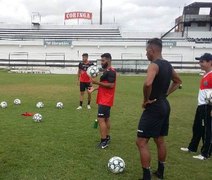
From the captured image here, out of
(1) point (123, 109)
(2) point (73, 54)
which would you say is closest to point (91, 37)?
(2) point (73, 54)

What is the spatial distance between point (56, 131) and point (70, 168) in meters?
3.08

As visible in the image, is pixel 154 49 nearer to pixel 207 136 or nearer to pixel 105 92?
pixel 105 92

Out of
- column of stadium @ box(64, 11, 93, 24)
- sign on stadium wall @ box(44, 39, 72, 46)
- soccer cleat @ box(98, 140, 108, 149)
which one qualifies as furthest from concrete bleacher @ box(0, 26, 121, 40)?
soccer cleat @ box(98, 140, 108, 149)

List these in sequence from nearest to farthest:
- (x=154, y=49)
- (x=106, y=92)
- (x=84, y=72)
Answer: (x=154, y=49) → (x=106, y=92) → (x=84, y=72)

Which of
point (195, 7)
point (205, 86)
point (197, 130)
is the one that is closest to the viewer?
point (205, 86)

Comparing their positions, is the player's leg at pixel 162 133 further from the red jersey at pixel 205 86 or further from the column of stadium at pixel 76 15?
the column of stadium at pixel 76 15

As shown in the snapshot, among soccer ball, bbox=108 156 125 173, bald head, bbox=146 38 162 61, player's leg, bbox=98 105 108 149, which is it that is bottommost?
soccer ball, bbox=108 156 125 173

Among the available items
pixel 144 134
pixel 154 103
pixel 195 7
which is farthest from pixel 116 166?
pixel 195 7

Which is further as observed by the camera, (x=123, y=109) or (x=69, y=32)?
(x=69, y=32)

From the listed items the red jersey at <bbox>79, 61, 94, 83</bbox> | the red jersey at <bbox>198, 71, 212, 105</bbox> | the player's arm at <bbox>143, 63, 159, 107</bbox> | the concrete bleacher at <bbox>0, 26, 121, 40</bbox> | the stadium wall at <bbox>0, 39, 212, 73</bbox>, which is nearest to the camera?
the player's arm at <bbox>143, 63, 159, 107</bbox>

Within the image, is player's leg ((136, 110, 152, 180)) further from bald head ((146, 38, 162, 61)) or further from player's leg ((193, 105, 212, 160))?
player's leg ((193, 105, 212, 160))

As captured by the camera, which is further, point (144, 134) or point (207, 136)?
point (207, 136)

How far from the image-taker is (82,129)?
968cm

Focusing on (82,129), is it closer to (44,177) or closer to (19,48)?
(44,177)
